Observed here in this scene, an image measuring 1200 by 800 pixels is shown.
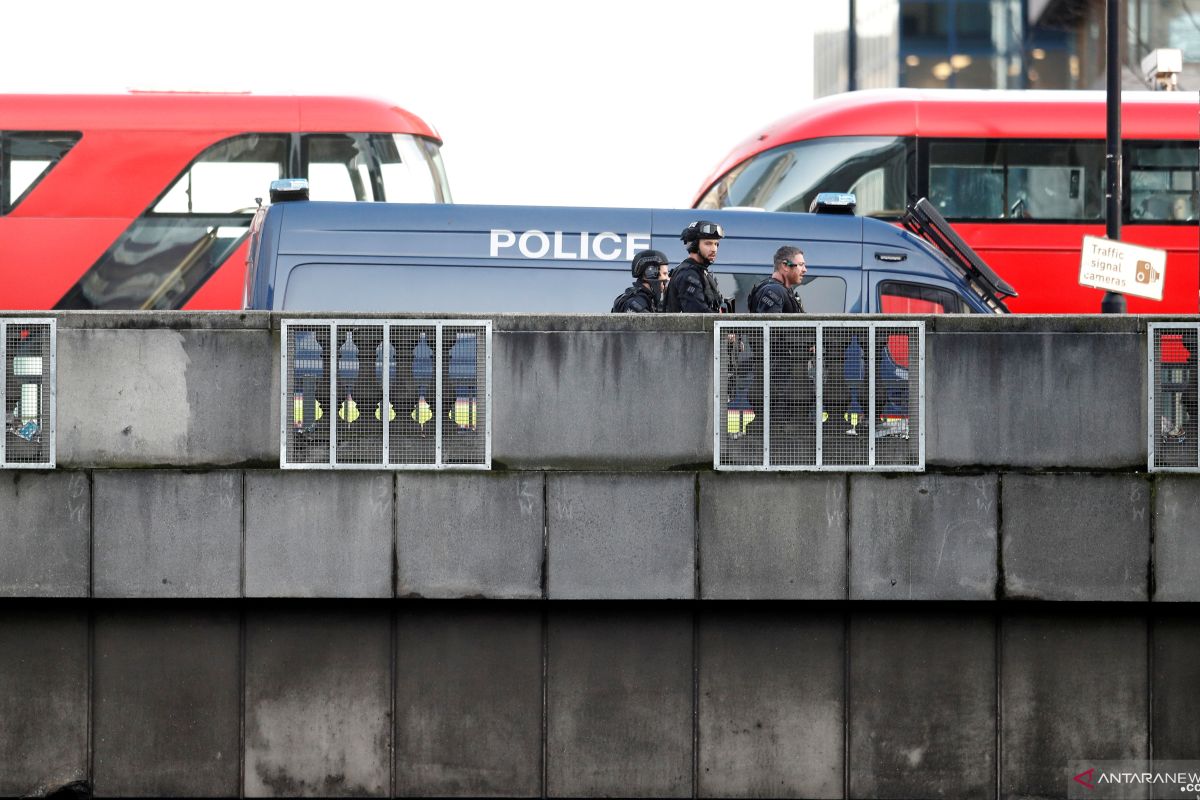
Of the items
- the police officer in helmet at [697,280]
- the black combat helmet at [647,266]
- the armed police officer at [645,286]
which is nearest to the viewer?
the police officer in helmet at [697,280]

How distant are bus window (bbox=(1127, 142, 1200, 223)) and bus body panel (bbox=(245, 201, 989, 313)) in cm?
497

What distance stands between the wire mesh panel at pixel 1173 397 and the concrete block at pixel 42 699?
6185 mm

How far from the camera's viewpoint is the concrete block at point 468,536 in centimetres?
895

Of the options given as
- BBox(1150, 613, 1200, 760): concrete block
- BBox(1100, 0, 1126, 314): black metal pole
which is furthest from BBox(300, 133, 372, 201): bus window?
BBox(1150, 613, 1200, 760): concrete block

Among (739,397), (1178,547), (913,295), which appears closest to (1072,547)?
(1178,547)

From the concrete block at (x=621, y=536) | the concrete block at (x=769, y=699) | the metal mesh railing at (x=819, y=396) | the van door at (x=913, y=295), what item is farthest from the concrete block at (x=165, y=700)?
the van door at (x=913, y=295)

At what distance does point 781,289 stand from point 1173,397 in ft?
7.75

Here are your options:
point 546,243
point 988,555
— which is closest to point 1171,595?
point 988,555

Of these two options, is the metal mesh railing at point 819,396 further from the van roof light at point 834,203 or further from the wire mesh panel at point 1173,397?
the van roof light at point 834,203

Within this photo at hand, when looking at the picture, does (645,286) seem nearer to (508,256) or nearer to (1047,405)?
(508,256)

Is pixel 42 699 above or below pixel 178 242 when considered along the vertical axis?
below

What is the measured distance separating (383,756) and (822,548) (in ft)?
9.05

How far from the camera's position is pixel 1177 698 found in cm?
910

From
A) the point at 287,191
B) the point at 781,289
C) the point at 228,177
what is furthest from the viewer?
the point at 228,177
